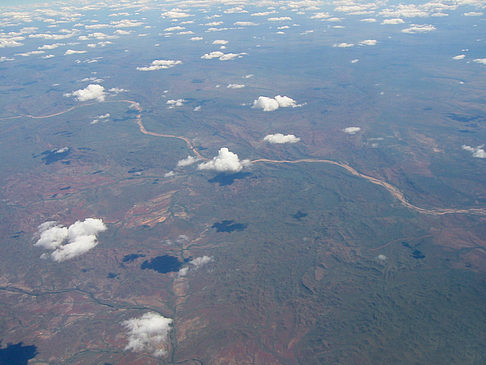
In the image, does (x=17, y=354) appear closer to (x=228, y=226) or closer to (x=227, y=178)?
(x=228, y=226)

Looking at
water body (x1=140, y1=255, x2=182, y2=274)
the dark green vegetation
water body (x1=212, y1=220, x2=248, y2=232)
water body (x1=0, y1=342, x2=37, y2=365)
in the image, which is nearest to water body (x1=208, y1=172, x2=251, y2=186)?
the dark green vegetation

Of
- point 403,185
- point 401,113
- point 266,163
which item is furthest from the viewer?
point 401,113

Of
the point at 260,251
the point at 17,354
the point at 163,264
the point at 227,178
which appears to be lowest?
the point at 227,178

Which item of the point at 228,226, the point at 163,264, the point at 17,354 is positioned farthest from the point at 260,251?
the point at 17,354

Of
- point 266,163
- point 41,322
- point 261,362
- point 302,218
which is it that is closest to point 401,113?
point 266,163

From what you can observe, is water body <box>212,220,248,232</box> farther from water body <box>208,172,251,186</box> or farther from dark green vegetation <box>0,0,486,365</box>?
water body <box>208,172,251,186</box>

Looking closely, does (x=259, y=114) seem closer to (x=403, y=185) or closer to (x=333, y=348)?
(x=403, y=185)
